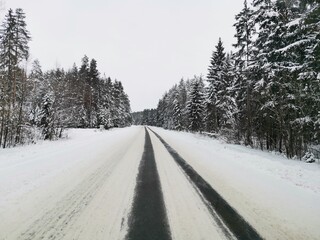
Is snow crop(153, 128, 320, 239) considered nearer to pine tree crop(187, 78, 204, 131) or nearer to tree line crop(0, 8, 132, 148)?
tree line crop(0, 8, 132, 148)

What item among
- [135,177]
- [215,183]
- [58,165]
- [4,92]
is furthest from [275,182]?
[4,92]

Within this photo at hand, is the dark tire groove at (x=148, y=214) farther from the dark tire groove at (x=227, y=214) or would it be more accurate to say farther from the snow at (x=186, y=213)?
the dark tire groove at (x=227, y=214)

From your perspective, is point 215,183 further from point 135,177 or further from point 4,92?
point 4,92

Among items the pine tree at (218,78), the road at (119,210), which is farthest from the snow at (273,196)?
the pine tree at (218,78)

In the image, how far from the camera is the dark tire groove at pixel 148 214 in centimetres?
352

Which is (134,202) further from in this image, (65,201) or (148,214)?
(65,201)

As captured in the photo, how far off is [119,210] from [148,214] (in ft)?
1.78

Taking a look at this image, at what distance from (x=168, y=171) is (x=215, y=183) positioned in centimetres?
188

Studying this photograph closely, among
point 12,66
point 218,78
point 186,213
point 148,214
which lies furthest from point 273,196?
point 218,78

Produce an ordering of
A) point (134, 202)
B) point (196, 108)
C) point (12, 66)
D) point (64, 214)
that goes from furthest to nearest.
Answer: point (196, 108), point (12, 66), point (134, 202), point (64, 214)

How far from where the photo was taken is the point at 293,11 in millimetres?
16969

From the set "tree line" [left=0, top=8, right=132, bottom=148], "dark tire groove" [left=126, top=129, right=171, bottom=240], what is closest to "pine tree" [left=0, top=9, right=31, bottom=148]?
"tree line" [left=0, top=8, right=132, bottom=148]

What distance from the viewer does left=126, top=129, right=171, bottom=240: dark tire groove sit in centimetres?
352

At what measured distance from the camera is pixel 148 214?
4293mm
